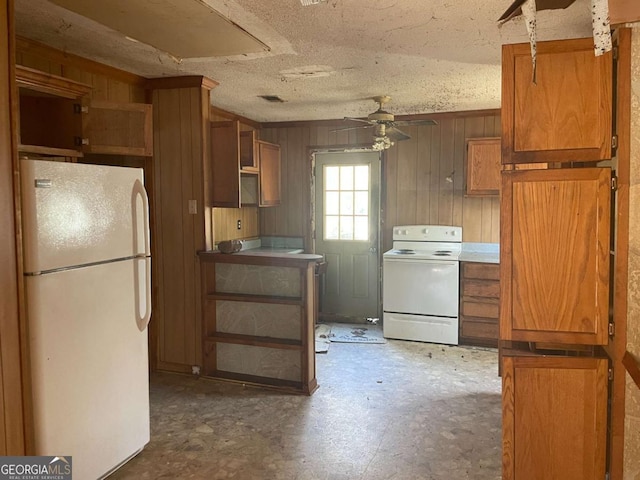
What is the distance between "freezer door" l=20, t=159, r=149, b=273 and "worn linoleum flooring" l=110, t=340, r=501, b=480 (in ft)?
3.84

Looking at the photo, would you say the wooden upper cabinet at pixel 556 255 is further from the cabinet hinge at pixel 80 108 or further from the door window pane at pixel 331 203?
the door window pane at pixel 331 203

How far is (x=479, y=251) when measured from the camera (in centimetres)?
494

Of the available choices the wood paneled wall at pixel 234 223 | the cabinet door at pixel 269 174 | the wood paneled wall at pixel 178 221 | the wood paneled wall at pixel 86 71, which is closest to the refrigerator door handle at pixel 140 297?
the wood paneled wall at pixel 86 71

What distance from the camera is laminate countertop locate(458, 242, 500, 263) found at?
15.0ft

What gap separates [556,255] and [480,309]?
9.00 feet

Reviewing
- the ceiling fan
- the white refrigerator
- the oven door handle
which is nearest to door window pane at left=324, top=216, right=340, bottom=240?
the oven door handle

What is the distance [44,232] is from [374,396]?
7.90 ft

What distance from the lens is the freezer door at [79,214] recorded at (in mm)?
1935

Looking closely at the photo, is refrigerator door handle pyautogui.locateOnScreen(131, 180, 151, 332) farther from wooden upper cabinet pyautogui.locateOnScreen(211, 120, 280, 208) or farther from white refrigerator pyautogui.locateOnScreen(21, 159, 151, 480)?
wooden upper cabinet pyautogui.locateOnScreen(211, 120, 280, 208)

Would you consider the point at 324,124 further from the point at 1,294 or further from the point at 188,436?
the point at 1,294

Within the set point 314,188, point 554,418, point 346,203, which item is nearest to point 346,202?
point 346,203

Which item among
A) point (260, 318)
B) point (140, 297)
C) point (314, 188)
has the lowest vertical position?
point (260, 318)

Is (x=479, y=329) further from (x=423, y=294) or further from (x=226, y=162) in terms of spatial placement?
(x=226, y=162)

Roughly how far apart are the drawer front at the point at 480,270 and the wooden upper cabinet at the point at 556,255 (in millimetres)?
2535
